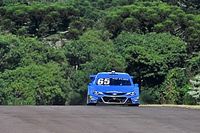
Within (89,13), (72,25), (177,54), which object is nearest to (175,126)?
(177,54)

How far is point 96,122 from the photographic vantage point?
582 inches

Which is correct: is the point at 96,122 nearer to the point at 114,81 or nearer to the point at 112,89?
the point at 112,89

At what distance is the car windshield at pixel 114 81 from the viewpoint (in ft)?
82.1

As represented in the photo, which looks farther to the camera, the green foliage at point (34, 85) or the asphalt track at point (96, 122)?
the green foliage at point (34, 85)

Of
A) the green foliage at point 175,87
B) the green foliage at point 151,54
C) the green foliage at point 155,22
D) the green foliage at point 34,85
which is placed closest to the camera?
the green foliage at point 175,87

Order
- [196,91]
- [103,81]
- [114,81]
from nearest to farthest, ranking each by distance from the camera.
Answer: [103,81] → [114,81] → [196,91]

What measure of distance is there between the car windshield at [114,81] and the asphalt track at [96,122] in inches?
268

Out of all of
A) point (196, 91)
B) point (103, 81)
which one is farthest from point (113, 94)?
point (196, 91)

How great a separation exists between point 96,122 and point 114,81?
10544 mm

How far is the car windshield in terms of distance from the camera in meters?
25.0

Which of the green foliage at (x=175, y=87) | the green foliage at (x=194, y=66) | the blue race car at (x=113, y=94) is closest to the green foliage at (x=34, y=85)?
the green foliage at (x=175, y=87)

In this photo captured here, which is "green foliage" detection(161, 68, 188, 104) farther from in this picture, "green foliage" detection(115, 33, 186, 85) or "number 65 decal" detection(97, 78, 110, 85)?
"number 65 decal" detection(97, 78, 110, 85)

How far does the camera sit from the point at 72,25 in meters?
66.2

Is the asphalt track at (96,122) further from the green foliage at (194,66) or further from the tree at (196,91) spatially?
the green foliage at (194,66)
